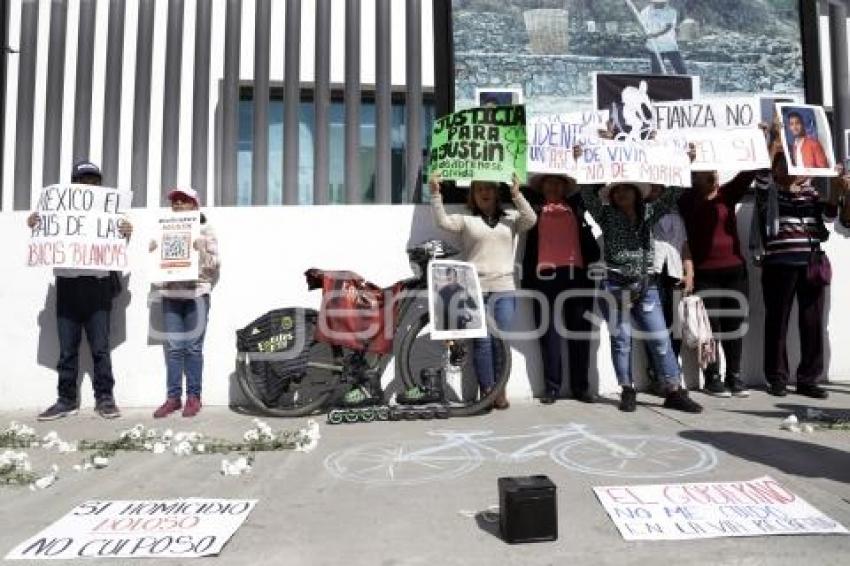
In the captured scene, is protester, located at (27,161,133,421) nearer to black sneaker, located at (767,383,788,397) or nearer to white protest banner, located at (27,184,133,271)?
white protest banner, located at (27,184,133,271)

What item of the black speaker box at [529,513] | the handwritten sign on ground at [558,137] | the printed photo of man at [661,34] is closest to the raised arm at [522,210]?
the handwritten sign on ground at [558,137]

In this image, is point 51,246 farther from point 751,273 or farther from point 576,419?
point 751,273

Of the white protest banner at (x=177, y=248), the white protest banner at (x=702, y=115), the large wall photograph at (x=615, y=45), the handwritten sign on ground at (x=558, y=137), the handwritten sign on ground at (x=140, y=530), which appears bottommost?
the handwritten sign on ground at (x=140, y=530)

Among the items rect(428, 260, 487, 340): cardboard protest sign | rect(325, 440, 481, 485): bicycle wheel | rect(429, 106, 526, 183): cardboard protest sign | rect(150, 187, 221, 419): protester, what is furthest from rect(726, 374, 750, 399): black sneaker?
rect(150, 187, 221, 419): protester

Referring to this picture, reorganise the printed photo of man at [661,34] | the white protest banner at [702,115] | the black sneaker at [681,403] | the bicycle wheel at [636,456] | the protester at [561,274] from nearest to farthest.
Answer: the bicycle wheel at [636,456]
the black sneaker at [681,403]
the protester at [561,274]
the white protest banner at [702,115]
the printed photo of man at [661,34]

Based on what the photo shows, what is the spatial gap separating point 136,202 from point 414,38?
3.11 metres

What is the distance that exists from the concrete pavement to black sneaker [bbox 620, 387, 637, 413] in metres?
0.08

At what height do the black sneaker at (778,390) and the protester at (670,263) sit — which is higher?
the protester at (670,263)

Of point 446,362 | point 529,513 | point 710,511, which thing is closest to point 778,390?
point 446,362

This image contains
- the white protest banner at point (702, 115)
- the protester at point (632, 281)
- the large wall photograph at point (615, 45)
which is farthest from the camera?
the large wall photograph at point (615, 45)

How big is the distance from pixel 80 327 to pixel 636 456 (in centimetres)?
431

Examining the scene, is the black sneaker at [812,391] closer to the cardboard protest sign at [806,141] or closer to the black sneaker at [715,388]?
the black sneaker at [715,388]

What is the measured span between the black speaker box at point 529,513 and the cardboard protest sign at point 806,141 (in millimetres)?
4110

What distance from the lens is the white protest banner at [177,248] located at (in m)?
5.15
